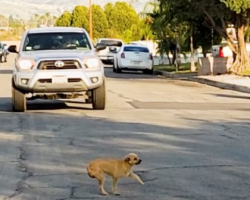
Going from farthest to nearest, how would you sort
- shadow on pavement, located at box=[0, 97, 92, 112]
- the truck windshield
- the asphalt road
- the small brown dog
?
shadow on pavement, located at box=[0, 97, 92, 112], the truck windshield, the asphalt road, the small brown dog

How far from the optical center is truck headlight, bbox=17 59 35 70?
15406 millimetres

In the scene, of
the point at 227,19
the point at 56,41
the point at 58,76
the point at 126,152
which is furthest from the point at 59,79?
the point at 227,19

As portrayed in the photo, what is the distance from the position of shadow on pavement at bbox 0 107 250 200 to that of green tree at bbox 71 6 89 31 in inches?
2743

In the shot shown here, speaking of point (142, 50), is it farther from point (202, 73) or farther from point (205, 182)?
point (205, 182)

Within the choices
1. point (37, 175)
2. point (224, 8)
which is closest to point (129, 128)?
point (37, 175)

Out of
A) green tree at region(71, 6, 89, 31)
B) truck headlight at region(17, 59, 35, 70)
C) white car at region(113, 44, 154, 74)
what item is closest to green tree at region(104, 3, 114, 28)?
green tree at region(71, 6, 89, 31)

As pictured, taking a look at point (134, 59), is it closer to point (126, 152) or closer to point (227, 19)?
point (227, 19)

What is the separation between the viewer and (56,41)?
658 inches

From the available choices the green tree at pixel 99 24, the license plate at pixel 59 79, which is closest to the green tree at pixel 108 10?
the green tree at pixel 99 24

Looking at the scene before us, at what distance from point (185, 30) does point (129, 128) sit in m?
24.1

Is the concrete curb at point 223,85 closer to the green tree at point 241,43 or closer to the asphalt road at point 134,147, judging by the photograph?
the green tree at point 241,43

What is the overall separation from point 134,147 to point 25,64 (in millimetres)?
5390

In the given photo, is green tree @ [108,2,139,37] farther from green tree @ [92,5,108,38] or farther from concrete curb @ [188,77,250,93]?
concrete curb @ [188,77,250,93]

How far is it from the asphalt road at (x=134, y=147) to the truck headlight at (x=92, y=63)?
1009 mm
